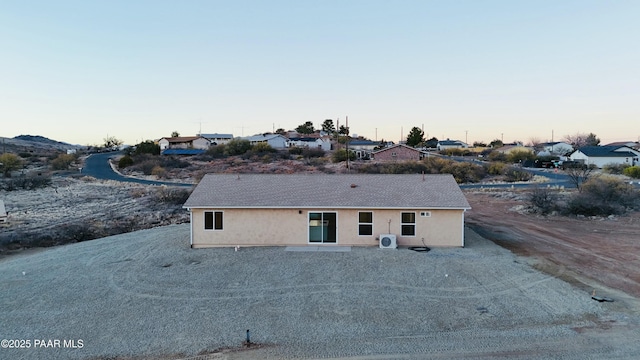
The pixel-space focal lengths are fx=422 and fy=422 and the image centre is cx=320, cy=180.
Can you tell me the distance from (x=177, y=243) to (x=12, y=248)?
9.11 meters

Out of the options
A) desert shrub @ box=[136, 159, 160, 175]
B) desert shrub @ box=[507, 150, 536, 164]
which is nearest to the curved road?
desert shrub @ box=[136, 159, 160, 175]

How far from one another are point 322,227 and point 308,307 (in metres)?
6.67

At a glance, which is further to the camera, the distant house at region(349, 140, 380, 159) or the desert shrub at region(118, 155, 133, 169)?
the distant house at region(349, 140, 380, 159)

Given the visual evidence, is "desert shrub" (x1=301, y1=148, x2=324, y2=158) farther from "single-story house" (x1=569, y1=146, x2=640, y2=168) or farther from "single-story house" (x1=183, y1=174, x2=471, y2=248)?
"single-story house" (x1=183, y1=174, x2=471, y2=248)

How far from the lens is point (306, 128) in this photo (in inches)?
5325

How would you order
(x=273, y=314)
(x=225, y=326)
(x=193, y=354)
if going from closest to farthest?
(x=193, y=354) < (x=225, y=326) < (x=273, y=314)

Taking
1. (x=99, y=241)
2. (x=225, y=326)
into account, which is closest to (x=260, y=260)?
(x=225, y=326)

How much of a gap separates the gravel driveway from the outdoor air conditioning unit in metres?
0.68

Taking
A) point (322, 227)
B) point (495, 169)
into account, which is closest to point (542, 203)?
point (322, 227)

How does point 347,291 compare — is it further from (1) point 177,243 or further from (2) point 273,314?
(1) point 177,243

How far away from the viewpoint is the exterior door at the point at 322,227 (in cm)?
1842

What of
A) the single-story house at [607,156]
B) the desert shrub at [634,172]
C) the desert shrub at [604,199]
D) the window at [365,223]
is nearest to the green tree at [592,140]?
the single-story house at [607,156]

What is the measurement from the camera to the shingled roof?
1827 centimetres

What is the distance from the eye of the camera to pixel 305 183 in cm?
2075
